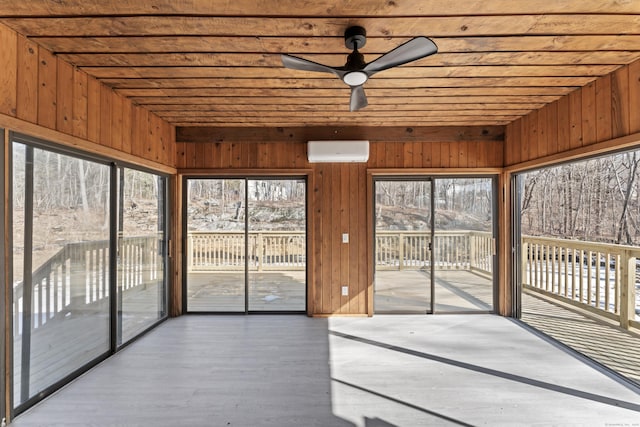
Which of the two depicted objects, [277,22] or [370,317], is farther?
[370,317]

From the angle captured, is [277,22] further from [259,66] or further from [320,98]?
[320,98]

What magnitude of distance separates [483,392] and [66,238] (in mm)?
3463

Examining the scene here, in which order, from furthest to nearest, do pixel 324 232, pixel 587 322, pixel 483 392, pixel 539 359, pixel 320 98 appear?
pixel 324 232 → pixel 587 322 → pixel 320 98 → pixel 539 359 → pixel 483 392

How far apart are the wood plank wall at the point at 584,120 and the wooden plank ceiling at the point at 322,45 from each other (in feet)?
0.42

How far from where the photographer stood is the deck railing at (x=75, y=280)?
221 centimetres

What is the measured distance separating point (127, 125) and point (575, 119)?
14.6 ft

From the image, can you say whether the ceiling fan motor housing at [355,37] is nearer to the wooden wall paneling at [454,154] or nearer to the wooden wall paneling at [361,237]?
the wooden wall paneling at [361,237]

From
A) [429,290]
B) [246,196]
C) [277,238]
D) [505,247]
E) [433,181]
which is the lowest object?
[429,290]

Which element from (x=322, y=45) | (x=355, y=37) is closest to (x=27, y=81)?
(x=322, y=45)

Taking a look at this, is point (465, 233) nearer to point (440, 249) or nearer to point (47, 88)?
point (440, 249)

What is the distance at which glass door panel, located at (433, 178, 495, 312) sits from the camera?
4324 mm

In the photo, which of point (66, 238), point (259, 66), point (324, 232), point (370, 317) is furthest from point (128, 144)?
point (370, 317)

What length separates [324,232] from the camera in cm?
423

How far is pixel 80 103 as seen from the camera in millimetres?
2588
